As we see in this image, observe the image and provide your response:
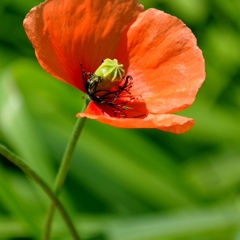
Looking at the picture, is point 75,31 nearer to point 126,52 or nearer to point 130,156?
point 126,52

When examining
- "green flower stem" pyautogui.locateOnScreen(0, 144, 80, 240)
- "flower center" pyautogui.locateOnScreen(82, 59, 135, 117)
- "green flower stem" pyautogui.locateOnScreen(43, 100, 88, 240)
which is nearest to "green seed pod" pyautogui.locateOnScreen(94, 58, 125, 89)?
"flower center" pyautogui.locateOnScreen(82, 59, 135, 117)

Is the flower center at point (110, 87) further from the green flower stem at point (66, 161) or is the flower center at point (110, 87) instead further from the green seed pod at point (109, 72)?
the green flower stem at point (66, 161)

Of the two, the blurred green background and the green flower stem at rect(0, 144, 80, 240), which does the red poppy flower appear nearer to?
the green flower stem at rect(0, 144, 80, 240)

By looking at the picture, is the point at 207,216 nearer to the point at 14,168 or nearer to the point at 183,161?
the point at 183,161

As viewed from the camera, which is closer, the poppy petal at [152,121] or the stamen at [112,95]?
the poppy petal at [152,121]

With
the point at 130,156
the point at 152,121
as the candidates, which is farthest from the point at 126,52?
the point at 130,156

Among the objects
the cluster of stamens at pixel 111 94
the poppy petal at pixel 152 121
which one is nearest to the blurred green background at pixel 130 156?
the cluster of stamens at pixel 111 94

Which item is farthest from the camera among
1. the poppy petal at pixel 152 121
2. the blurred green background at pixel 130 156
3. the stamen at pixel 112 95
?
the blurred green background at pixel 130 156

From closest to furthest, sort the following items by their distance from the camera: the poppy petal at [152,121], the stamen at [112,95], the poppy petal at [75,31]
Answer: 1. the poppy petal at [152,121]
2. the poppy petal at [75,31]
3. the stamen at [112,95]
